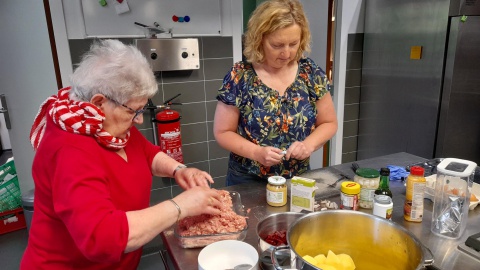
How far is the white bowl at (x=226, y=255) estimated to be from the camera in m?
0.95

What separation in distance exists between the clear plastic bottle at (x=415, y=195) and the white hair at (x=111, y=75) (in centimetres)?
91

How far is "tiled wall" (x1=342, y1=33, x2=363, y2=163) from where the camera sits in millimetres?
3225

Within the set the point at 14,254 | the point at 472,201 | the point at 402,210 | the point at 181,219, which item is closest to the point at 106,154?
the point at 181,219

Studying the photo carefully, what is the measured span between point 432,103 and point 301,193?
1.89m

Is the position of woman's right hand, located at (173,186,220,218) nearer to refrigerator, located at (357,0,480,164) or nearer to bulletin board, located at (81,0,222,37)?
bulletin board, located at (81,0,222,37)

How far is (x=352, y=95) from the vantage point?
3357 mm

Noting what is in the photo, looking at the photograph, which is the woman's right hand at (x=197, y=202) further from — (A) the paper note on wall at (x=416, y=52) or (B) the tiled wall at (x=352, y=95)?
(B) the tiled wall at (x=352, y=95)

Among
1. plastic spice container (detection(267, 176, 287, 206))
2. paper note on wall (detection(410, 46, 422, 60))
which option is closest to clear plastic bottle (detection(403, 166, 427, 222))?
plastic spice container (detection(267, 176, 287, 206))

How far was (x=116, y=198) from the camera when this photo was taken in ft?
3.57

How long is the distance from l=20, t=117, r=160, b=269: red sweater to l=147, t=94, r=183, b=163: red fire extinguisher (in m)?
1.52

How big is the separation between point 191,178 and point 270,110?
0.48m

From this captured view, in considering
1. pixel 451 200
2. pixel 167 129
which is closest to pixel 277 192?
pixel 451 200

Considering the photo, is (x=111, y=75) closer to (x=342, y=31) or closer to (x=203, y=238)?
(x=203, y=238)

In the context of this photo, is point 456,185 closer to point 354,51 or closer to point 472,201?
point 472,201
